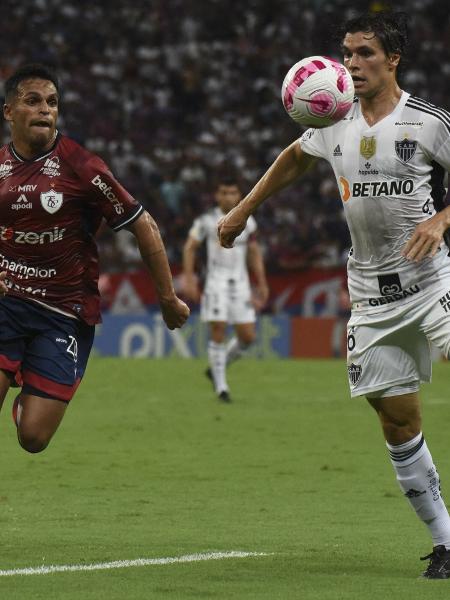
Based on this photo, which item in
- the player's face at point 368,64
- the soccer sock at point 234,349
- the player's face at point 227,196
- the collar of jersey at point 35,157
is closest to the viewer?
the player's face at point 368,64

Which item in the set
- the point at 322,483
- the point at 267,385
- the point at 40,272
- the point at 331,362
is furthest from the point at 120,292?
the point at 40,272

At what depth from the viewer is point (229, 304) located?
1680 cm

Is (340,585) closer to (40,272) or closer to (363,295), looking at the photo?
(363,295)

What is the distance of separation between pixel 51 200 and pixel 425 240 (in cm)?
195

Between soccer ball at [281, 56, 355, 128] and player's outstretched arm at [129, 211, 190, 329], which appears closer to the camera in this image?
soccer ball at [281, 56, 355, 128]

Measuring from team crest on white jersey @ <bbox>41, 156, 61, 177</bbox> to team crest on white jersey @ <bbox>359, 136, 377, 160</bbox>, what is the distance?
157 centimetres

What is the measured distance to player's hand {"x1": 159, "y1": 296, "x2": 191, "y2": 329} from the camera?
697 centimetres

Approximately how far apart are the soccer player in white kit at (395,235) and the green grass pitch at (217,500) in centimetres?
66

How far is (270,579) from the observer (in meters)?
6.35

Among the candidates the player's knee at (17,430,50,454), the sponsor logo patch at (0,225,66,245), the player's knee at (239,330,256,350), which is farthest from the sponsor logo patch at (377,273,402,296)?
the player's knee at (239,330,256,350)

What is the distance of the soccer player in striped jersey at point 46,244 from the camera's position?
22.8 ft

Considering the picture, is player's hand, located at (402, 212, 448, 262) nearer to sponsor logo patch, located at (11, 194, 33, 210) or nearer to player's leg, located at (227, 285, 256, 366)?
sponsor logo patch, located at (11, 194, 33, 210)

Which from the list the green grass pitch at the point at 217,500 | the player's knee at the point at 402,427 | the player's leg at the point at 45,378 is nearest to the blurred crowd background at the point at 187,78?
the green grass pitch at the point at 217,500

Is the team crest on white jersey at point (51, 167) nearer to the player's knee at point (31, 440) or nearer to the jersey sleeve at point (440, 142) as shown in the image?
the player's knee at point (31, 440)
